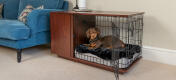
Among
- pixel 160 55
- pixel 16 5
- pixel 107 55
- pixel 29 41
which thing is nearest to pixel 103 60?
pixel 107 55

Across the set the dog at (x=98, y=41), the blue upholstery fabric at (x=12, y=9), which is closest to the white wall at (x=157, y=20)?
the dog at (x=98, y=41)

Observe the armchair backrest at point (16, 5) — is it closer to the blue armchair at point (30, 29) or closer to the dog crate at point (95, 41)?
the blue armchair at point (30, 29)

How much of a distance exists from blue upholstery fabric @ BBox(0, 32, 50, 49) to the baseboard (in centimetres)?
133

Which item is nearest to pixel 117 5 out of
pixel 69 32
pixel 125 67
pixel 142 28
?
pixel 142 28

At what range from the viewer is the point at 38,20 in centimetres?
209

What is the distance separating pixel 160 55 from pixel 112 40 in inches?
27.4

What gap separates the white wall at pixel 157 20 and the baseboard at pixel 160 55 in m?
0.05

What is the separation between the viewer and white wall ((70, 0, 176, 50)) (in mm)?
1841

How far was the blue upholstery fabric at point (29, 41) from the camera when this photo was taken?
1.93 metres

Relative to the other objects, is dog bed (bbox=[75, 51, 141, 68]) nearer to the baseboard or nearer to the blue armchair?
the baseboard

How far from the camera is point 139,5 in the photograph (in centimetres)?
202

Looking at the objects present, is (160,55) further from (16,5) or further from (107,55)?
(16,5)

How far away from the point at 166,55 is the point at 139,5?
68cm

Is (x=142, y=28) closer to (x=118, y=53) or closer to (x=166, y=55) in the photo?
(x=166, y=55)
